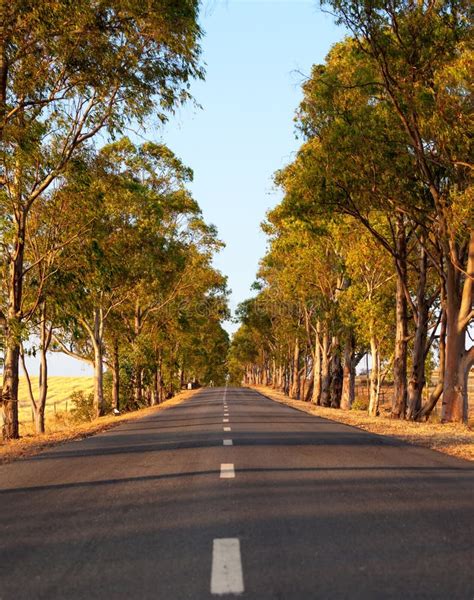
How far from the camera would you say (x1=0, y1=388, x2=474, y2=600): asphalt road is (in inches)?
176

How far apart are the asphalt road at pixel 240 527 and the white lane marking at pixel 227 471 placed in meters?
0.01

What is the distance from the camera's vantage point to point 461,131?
755 inches

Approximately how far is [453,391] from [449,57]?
10.4 metres

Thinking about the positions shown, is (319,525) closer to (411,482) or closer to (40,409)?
(411,482)

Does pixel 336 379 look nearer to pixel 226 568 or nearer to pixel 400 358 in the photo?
pixel 400 358

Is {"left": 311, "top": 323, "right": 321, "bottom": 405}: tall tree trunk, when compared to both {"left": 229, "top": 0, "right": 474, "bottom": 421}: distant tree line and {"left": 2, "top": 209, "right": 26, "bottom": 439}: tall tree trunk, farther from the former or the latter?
{"left": 2, "top": 209, "right": 26, "bottom": 439}: tall tree trunk

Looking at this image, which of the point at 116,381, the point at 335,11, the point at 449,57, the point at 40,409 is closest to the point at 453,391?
the point at 449,57

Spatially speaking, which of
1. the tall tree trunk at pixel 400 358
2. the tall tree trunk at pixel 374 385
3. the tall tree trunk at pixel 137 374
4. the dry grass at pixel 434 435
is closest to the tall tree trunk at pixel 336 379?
the tall tree trunk at pixel 374 385

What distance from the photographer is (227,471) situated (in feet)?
31.8

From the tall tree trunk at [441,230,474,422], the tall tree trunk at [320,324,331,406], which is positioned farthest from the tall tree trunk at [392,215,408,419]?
the tall tree trunk at [320,324,331,406]

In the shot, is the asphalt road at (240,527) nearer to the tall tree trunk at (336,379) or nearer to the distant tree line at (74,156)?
the distant tree line at (74,156)

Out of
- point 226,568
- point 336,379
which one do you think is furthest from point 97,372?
point 226,568

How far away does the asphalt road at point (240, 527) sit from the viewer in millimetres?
4465

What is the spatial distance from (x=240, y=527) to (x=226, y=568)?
1.30 meters
